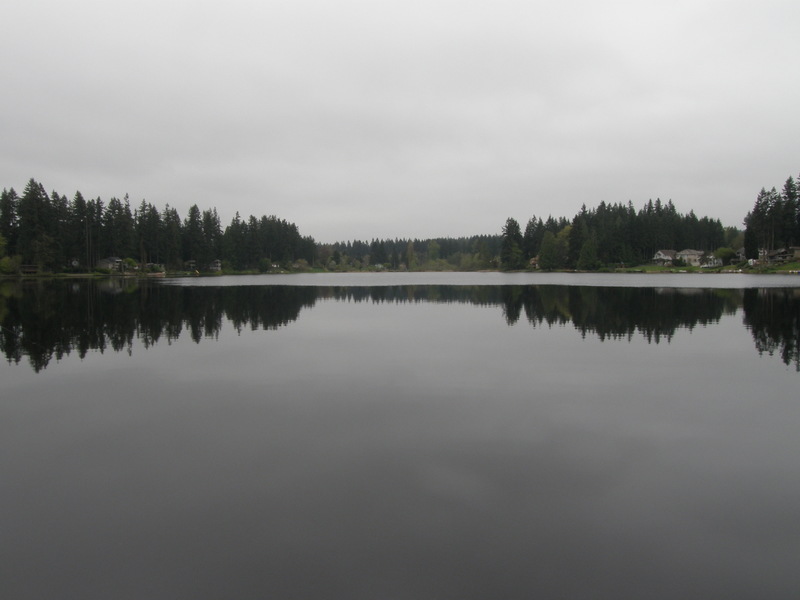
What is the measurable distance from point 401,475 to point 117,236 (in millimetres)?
134632

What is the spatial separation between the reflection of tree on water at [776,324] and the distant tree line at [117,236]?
11670 cm

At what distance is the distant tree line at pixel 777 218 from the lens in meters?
118

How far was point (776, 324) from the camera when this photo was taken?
28.2 metres

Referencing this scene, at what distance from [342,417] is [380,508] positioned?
476cm

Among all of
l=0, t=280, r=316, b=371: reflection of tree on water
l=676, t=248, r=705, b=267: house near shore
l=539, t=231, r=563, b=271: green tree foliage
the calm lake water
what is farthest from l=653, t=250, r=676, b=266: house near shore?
the calm lake water

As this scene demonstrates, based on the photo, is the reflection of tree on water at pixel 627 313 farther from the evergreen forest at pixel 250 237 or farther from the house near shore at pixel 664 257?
the house near shore at pixel 664 257

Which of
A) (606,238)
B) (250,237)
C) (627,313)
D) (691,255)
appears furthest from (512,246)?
(627,313)

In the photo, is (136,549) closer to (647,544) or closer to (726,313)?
(647,544)

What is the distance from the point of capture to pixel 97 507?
796cm

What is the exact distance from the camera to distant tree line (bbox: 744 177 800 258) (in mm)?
118375

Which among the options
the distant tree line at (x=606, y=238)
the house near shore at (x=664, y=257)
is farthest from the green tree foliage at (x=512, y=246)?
the house near shore at (x=664, y=257)

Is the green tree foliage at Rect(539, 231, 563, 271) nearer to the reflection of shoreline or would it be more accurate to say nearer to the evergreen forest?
the evergreen forest

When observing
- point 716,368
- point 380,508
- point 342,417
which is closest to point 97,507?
point 380,508

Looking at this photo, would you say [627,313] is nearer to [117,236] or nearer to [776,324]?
[776,324]
